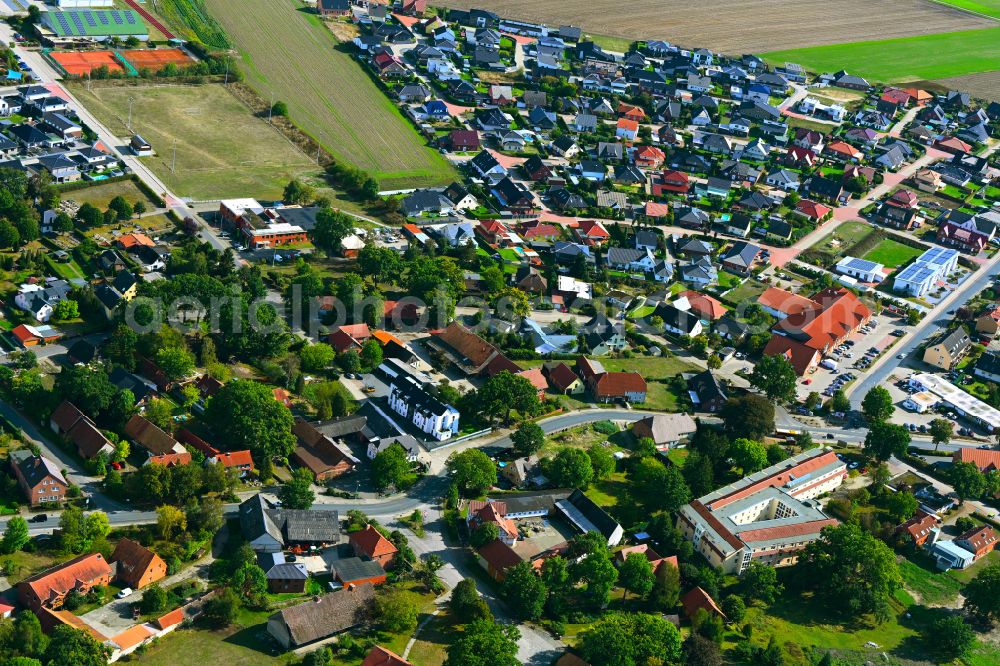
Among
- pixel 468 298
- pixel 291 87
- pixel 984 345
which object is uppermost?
pixel 291 87

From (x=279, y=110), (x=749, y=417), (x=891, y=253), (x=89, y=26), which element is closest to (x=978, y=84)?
(x=891, y=253)

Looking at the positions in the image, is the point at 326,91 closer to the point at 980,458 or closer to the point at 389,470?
the point at 389,470


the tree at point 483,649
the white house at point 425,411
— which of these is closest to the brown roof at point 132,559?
the tree at point 483,649

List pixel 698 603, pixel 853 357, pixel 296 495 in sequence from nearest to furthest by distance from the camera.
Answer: pixel 698 603, pixel 296 495, pixel 853 357

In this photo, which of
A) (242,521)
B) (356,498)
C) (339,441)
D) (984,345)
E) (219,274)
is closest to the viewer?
(242,521)

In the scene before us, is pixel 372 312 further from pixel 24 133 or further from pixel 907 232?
pixel 907 232

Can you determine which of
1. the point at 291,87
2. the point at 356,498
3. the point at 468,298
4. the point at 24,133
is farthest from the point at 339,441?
the point at 291,87
